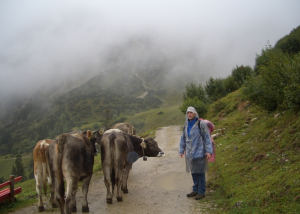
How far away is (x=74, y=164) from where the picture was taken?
6.81 m

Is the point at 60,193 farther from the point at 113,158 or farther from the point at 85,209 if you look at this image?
the point at 113,158

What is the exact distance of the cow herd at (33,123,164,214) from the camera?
21.8 ft

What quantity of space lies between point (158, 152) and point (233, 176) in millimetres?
3761

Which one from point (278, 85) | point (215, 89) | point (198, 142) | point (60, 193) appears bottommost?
point (60, 193)

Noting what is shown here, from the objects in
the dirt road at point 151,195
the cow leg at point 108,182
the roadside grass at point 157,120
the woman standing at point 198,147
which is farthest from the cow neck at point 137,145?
the roadside grass at point 157,120

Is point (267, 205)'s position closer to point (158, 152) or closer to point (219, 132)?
point (158, 152)

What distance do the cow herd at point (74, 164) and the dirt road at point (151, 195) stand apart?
447 millimetres

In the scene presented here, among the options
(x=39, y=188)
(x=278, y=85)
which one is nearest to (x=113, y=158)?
(x=39, y=188)

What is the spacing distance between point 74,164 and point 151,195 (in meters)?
3.49

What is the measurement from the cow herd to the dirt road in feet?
1.47

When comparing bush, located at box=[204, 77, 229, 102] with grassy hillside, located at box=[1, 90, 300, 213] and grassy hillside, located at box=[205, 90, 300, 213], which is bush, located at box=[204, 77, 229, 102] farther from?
grassy hillside, located at box=[1, 90, 300, 213]

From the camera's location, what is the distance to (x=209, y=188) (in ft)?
27.9

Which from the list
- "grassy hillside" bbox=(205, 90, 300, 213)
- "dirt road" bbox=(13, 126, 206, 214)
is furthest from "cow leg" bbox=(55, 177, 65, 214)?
"grassy hillside" bbox=(205, 90, 300, 213)

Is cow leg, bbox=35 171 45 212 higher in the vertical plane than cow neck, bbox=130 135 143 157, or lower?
lower
